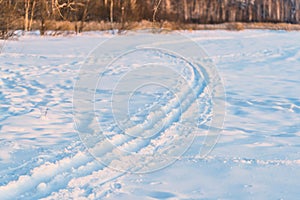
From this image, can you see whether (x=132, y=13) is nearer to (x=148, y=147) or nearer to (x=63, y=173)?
(x=148, y=147)

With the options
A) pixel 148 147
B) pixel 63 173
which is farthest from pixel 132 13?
pixel 63 173

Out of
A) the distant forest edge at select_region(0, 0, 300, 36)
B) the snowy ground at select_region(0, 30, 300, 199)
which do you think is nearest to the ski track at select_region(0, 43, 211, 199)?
the snowy ground at select_region(0, 30, 300, 199)

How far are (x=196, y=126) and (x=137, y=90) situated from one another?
291 cm

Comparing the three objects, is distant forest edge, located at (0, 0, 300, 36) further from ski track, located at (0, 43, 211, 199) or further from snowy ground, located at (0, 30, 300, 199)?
ski track, located at (0, 43, 211, 199)

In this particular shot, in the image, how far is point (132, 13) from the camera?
31.3 meters

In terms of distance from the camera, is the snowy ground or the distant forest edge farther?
the distant forest edge

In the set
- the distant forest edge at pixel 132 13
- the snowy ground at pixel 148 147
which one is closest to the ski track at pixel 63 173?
the snowy ground at pixel 148 147

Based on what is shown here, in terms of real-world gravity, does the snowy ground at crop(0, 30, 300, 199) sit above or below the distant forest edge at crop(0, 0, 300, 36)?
below

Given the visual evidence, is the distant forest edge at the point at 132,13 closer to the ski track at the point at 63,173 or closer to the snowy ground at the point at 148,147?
the snowy ground at the point at 148,147

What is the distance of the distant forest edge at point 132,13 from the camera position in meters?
20.0

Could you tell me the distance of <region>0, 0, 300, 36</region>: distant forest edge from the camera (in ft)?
65.5

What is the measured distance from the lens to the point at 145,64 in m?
13.6

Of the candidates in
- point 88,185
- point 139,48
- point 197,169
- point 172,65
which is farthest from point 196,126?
point 139,48

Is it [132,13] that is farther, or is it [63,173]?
[132,13]
